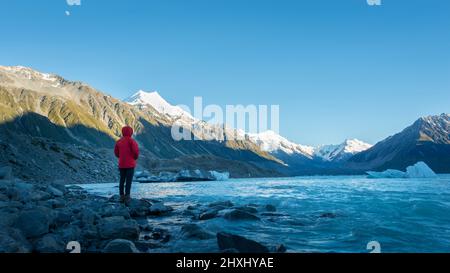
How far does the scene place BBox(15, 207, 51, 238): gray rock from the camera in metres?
9.05

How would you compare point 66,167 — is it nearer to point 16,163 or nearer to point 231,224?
point 16,163

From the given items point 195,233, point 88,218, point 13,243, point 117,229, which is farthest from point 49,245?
point 195,233

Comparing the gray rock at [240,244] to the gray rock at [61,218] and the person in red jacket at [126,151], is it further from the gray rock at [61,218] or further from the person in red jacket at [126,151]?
the person in red jacket at [126,151]

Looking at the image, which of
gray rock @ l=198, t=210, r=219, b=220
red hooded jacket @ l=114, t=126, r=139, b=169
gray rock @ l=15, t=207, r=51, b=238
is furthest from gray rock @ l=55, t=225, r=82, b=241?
gray rock @ l=198, t=210, r=219, b=220

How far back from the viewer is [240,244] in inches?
333

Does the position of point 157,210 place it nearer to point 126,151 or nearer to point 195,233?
point 126,151

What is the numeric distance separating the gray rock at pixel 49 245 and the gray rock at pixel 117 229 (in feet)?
5.17

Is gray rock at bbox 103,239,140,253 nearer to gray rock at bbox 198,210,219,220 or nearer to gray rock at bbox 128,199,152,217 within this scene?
gray rock at bbox 198,210,219,220

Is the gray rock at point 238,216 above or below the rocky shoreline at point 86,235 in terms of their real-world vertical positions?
below

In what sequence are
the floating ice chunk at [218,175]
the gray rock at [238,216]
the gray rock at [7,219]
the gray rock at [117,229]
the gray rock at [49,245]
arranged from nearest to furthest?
the gray rock at [49,245], the gray rock at [7,219], the gray rock at [117,229], the gray rock at [238,216], the floating ice chunk at [218,175]

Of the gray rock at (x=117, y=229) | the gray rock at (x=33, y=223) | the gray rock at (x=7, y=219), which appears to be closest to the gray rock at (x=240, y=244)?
the gray rock at (x=117, y=229)

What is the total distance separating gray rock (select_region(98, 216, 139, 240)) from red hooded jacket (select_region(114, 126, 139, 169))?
219 inches

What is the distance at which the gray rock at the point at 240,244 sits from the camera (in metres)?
8.29
